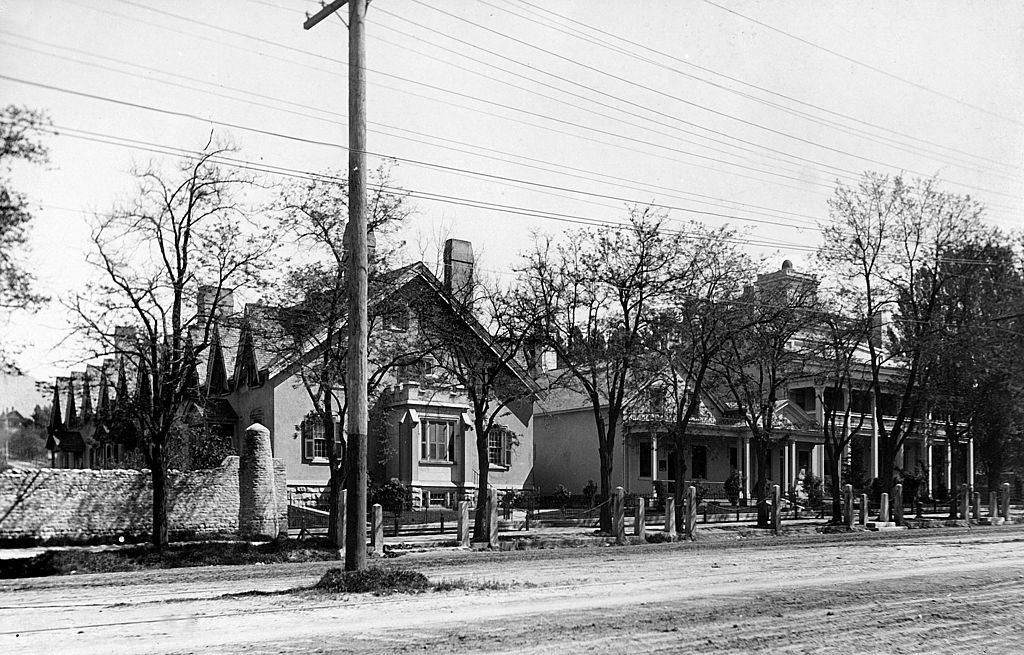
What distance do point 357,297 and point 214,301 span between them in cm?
1012

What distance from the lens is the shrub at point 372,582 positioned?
16.7m

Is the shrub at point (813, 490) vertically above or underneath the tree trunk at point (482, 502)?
underneath

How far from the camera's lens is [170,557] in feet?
82.0

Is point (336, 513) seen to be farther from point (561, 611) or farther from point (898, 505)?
point (898, 505)

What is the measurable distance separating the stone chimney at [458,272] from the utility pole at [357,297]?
1116 cm

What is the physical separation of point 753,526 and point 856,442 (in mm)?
22959

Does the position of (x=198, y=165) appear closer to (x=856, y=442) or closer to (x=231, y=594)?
(x=231, y=594)

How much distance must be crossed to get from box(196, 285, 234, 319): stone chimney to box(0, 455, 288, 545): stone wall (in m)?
5.84

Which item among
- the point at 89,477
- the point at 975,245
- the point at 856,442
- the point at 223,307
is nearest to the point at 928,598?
the point at 223,307

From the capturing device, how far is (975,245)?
1698 inches

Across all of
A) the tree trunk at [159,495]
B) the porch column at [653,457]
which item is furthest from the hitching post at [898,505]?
the tree trunk at [159,495]

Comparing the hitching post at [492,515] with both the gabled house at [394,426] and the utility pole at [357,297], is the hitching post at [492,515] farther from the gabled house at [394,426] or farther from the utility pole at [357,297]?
the utility pole at [357,297]

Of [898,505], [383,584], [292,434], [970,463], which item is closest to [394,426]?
[292,434]

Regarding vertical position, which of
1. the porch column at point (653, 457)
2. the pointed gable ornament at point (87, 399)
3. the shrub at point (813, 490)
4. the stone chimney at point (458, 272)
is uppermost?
the stone chimney at point (458, 272)
